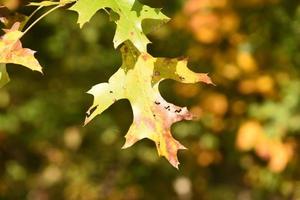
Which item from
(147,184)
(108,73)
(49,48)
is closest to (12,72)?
(49,48)

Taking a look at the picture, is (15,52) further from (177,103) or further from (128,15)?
(177,103)

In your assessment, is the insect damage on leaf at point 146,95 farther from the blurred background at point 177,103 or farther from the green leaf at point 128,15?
the blurred background at point 177,103

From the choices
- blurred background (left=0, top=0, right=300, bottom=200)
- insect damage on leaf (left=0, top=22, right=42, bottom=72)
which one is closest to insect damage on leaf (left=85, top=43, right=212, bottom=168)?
insect damage on leaf (left=0, top=22, right=42, bottom=72)

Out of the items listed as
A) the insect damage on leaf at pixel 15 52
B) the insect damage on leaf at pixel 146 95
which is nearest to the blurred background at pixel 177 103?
the insect damage on leaf at pixel 146 95

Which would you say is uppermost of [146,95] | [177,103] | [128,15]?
[128,15]

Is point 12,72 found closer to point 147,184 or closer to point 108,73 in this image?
point 108,73

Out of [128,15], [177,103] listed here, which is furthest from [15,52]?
[177,103]
